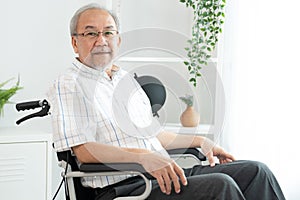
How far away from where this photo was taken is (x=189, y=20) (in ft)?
10.9

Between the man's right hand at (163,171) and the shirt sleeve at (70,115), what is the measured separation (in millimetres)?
248

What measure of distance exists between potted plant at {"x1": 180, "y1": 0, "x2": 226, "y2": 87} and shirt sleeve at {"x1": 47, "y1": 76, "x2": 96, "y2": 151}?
117cm

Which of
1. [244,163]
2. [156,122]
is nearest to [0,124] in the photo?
[156,122]

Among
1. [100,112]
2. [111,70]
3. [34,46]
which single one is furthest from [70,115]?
[34,46]

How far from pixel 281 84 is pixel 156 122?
0.92 m

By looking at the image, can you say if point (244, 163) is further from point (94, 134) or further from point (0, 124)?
point (0, 124)

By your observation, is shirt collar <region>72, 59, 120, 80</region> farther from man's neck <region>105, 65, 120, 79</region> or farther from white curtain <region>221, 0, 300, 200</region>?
white curtain <region>221, 0, 300, 200</region>

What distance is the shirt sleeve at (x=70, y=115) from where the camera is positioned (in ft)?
5.83

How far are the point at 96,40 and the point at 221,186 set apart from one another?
709 mm

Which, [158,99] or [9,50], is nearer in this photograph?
[158,99]

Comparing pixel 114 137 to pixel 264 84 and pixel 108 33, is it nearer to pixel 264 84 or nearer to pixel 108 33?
pixel 108 33

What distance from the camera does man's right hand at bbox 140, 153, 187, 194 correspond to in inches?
64.9

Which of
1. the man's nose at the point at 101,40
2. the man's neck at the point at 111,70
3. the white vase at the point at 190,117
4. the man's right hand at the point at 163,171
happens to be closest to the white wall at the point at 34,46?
the white vase at the point at 190,117

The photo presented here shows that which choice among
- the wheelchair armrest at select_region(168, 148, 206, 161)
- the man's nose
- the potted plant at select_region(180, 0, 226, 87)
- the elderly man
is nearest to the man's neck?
the elderly man
